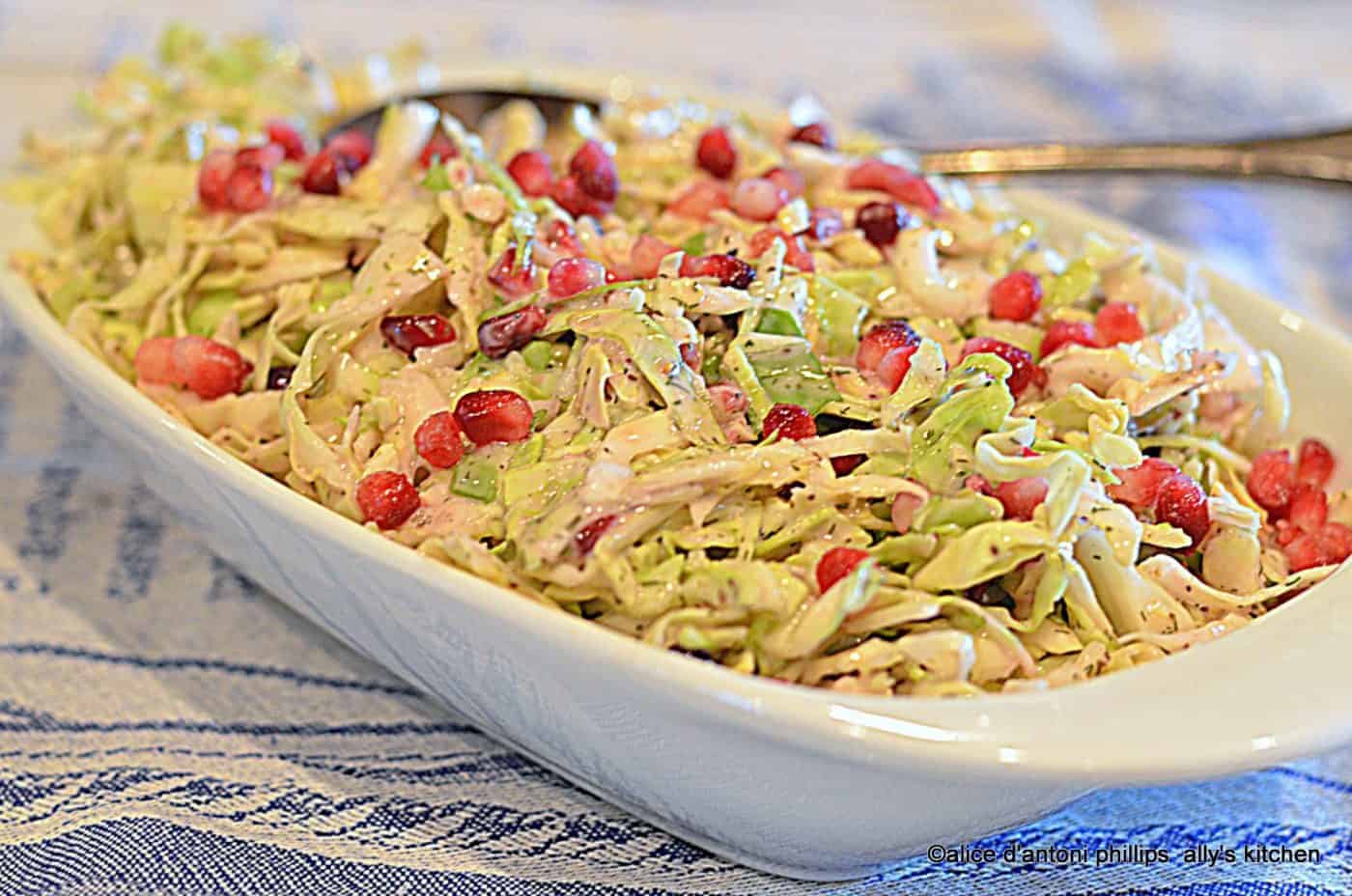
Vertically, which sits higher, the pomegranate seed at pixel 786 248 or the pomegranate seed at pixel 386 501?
the pomegranate seed at pixel 786 248

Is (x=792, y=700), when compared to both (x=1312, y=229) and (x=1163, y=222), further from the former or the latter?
(x=1312, y=229)

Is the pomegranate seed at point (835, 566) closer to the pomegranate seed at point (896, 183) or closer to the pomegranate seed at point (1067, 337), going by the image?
the pomegranate seed at point (1067, 337)

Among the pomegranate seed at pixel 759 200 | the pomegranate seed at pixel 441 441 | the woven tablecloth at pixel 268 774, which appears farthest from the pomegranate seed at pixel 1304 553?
the pomegranate seed at pixel 441 441

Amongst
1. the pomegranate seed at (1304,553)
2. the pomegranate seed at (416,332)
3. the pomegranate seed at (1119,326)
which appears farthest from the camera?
Answer: the pomegranate seed at (1119,326)

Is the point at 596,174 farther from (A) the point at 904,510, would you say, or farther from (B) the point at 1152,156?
(B) the point at 1152,156

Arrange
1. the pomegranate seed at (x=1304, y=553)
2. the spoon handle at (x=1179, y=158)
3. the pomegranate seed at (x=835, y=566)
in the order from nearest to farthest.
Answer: the pomegranate seed at (x=835, y=566), the pomegranate seed at (x=1304, y=553), the spoon handle at (x=1179, y=158)

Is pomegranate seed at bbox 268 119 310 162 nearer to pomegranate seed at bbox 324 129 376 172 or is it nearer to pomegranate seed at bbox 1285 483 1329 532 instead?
pomegranate seed at bbox 324 129 376 172

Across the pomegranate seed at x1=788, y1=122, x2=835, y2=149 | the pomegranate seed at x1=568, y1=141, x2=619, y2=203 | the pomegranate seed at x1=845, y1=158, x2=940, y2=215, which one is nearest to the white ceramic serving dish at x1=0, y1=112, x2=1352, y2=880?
the pomegranate seed at x1=568, y1=141, x2=619, y2=203

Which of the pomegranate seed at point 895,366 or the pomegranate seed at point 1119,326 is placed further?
the pomegranate seed at point 1119,326
